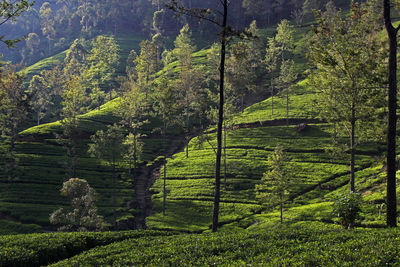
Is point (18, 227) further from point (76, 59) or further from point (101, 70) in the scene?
point (76, 59)

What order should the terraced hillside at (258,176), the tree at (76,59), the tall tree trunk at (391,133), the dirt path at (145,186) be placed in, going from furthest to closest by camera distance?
the tree at (76,59), the dirt path at (145,186), the terraced hillside at (258,176), the tall tree trunk at (391,133)

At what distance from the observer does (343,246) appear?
1534 cm

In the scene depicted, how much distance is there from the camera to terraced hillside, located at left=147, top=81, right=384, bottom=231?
187ft

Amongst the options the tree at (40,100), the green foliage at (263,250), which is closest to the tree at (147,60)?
the tree at (40,100)

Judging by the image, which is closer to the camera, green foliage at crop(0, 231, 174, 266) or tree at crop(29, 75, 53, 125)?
green foliage at crop(0, 231, 174, 266)

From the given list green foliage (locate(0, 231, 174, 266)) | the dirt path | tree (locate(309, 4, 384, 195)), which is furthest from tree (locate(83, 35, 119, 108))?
green foliage (locate(0, 231, 174, 266))

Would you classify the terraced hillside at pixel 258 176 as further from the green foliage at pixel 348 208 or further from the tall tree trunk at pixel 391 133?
the tall tree trunk at pixel 391 133

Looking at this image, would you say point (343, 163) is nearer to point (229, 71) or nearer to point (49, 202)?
point (229, 71)

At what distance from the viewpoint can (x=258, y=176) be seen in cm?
7369

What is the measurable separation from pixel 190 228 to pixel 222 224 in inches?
240

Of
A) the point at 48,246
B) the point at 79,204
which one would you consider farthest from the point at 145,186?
the point at 48,246

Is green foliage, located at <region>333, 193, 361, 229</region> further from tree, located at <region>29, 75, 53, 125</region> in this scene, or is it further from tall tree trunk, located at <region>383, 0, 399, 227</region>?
tree, located at <region>29, 75, 53, 125</region>


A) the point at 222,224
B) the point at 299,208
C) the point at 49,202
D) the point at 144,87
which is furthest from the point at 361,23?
the point at 144,87

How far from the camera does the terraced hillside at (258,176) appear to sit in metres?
56.9
